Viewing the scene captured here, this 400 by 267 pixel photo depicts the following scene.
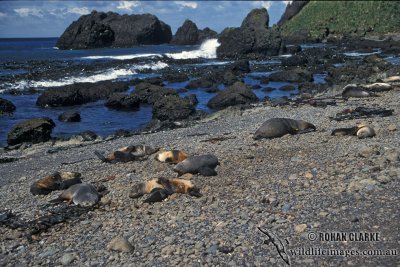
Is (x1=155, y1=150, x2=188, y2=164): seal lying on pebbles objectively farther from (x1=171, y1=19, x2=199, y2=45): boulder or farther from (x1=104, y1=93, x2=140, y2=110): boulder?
(x1=171, y1=19, x2=199, y2=45): boulder

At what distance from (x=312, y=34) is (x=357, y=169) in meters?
73.9

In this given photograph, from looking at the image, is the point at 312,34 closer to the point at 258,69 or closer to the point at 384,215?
the point at 258,69

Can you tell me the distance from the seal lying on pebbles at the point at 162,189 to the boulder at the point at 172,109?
473 inches

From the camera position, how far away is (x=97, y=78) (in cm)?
3534

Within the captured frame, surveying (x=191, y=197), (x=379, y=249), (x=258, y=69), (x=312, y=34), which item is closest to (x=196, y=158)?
(x=191, y=197)

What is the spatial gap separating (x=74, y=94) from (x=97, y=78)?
32.8 ft

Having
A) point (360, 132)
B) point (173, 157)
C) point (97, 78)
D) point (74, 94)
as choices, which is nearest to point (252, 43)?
point (97, 78)

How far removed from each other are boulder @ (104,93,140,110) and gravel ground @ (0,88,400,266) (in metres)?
13.0

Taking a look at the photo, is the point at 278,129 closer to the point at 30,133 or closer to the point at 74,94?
the point at 30,133

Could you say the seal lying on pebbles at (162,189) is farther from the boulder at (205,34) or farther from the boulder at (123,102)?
the boulder at (205,34)

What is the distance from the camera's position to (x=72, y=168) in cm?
1088

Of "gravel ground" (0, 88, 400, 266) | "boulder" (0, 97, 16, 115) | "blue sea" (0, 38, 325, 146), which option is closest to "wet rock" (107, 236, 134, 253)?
"gravel ground" (0, 88, 400, 266)

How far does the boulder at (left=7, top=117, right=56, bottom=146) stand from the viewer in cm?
1677

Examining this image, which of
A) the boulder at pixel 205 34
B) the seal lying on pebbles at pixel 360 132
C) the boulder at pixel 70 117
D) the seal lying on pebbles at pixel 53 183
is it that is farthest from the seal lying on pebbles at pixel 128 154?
the boulder at pixel 205 34
